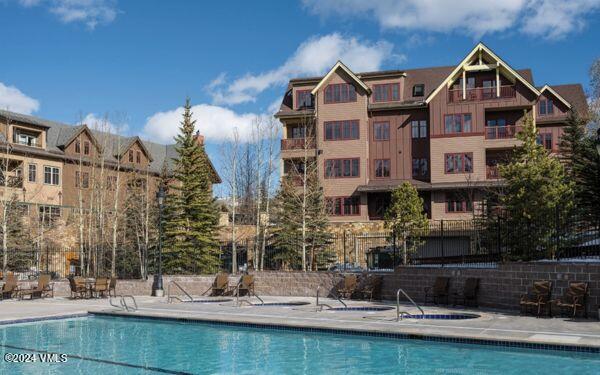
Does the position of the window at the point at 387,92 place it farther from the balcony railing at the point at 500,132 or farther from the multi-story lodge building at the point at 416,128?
the balcony railing at the point at 500,132

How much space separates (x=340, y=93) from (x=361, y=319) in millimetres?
30407

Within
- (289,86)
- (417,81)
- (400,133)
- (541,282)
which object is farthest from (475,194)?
(541,282)

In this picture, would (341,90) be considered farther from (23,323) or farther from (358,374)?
(358,374)

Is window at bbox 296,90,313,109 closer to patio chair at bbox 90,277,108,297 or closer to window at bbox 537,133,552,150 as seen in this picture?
window at bbox 537,133,552,150

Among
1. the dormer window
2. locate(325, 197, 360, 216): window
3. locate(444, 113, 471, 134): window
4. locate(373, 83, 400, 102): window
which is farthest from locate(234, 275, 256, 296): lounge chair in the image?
the dormer window

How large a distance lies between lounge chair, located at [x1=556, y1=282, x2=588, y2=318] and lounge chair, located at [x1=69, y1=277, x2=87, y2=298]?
18046 millimetres

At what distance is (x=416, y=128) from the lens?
4503 centimetres

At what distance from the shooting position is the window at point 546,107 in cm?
4547

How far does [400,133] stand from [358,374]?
35235 mm

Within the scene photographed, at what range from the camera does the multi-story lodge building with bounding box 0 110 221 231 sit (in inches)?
1805

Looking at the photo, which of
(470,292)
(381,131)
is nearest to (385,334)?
(470,292)

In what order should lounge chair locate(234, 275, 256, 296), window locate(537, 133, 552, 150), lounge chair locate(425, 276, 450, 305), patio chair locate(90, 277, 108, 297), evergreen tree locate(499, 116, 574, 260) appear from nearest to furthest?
lounge chair locate(425, 276, 450, 305) < evergreen tree locate(499, 116, 574, 260) < patio chair locate(90, 277, 108, 297) < lounge chair locate(234, 275, 256, 296) < window locate(537, 133, 552, 150)

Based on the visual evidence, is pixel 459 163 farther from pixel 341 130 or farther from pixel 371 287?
pixel 371 287

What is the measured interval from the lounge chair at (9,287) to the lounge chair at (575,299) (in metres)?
21.1
